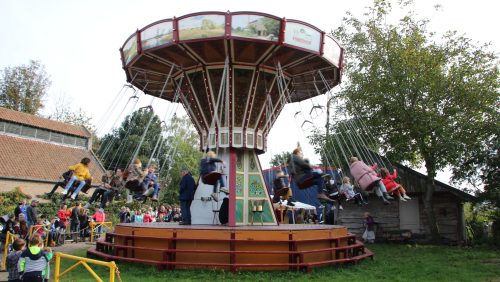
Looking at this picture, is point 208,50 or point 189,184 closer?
point 189,184

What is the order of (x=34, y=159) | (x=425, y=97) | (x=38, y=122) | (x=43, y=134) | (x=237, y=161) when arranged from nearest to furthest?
(x=237, y=161) < (x=425, y=97) < (x=34, y=159) < (x=38, y=122) < (x=43, y=134)

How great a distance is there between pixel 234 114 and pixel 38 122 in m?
22.7

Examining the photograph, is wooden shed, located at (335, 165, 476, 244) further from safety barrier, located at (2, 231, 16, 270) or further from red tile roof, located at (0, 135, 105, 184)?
red tile roof, located at (0, 135, 105, 184)

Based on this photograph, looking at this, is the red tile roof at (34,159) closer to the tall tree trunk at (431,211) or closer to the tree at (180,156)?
the tree at (180,156)

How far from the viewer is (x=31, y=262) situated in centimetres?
689

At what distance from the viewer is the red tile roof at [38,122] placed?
29.8 meters

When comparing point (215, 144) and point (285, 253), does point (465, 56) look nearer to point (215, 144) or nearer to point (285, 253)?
point (215, 144)

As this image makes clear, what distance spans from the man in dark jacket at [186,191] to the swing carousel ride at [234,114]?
52 cm

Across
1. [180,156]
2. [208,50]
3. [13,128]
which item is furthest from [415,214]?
[180,156]

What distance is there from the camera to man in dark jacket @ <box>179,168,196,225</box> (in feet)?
42.3

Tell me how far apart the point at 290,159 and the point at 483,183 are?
12790mm

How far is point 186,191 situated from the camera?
13.0m

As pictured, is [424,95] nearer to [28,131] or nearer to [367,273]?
[367,273]

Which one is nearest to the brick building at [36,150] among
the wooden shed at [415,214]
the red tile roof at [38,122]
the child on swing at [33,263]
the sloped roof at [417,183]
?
the red tile roof at [38,122]
